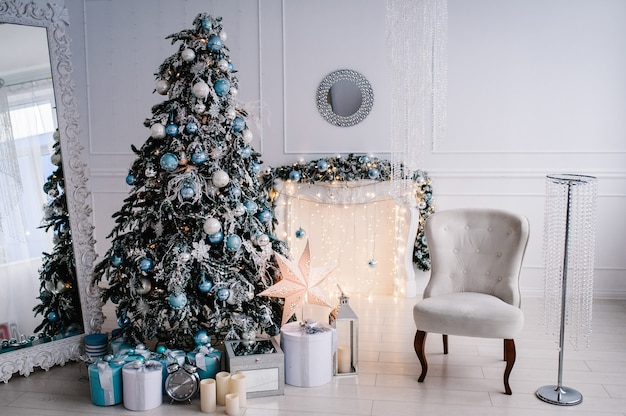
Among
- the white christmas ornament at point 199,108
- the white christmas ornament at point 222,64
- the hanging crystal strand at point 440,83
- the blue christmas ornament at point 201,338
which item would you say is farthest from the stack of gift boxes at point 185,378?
the hanging crystal strand at point 440,83

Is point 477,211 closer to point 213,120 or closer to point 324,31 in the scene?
point 213,120

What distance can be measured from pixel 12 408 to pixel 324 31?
3.74 m

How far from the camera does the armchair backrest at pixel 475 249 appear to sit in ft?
12.1

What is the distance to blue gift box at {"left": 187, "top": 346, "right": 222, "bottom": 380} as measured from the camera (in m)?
3.35

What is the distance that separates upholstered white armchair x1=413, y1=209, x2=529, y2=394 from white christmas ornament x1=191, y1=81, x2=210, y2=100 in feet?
5.30

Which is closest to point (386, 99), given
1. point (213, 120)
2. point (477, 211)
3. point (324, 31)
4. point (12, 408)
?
point (324, 31)

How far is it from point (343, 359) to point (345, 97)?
2.53 m

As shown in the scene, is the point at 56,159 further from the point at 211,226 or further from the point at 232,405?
the point at 232,405

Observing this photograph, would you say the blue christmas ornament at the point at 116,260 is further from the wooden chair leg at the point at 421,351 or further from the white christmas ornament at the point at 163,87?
the wooden chair leg at the point at 421,351

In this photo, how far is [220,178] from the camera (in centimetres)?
351

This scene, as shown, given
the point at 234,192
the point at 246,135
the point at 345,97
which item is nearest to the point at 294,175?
the point at 345,97

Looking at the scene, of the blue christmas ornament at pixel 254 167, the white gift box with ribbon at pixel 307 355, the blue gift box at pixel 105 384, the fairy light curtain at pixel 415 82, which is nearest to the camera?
the blue gift box at pixel 105 384

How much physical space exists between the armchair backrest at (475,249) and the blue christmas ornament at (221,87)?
5.03ft

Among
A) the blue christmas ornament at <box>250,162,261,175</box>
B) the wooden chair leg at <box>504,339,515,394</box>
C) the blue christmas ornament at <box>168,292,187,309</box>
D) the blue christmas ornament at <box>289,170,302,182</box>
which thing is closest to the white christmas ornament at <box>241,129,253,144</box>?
the blue christmas ornament at <box>250,162,261,175</box>
